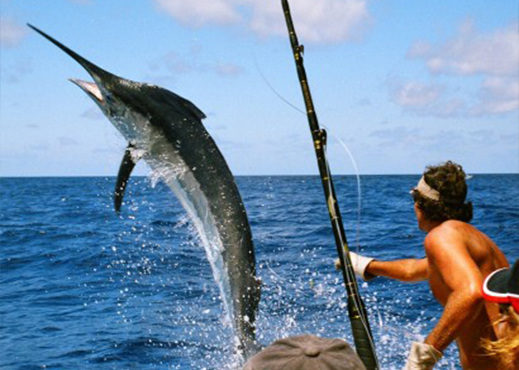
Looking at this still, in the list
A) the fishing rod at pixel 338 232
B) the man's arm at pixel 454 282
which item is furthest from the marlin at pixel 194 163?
the man's arm at pixel 454 282

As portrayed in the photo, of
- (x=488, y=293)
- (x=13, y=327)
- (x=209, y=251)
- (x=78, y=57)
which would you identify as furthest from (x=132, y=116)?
(x=13, y=327)

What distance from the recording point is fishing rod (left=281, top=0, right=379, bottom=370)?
3.32 m

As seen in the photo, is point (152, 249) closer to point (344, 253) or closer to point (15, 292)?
point (15, 292)

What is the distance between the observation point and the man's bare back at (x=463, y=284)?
3275 mm

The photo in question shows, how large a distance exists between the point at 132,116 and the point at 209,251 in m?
1.03

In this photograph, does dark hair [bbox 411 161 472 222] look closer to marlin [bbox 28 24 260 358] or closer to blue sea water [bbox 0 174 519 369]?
blue sea water [bbox 0 174 519 369]

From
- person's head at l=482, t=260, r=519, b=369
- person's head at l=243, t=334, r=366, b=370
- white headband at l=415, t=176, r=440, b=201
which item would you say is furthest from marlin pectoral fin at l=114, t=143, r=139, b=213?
person's head at l=243, t=334, r=366, b=370

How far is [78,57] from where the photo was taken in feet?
12.6

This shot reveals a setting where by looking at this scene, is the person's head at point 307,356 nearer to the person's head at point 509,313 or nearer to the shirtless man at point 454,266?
the person's head at point 509,313

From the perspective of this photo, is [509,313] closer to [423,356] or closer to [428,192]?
[423,356]

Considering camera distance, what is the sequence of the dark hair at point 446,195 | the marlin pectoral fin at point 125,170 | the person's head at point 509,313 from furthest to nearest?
the marlin pectoral fin at point 125,170, the dark hair at point 446,195, the person's head at point 509,313

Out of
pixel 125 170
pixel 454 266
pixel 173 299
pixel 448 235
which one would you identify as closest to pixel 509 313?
pixel 454 266

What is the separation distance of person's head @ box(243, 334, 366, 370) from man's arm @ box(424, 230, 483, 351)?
5.49 feet

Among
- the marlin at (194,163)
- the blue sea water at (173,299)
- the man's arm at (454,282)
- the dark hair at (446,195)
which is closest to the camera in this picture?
the man's arm at (454,282)
